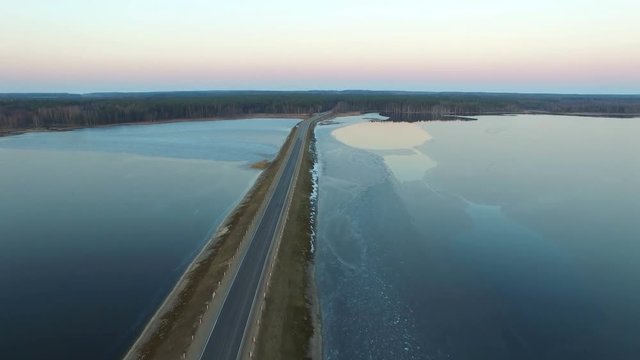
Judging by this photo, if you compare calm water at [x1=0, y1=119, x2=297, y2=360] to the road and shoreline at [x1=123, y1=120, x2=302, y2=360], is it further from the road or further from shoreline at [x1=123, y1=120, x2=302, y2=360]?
the road

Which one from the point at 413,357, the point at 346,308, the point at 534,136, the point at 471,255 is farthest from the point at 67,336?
the point at 534,136

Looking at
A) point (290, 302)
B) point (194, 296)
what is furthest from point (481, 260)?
point (194, 296)

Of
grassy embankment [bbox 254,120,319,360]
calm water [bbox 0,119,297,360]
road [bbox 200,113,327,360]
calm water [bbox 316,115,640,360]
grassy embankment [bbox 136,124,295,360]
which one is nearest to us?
road [bbox 200,113,327,360]

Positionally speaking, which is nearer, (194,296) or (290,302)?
(290,302)

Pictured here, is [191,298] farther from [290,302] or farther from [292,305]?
[292,305]

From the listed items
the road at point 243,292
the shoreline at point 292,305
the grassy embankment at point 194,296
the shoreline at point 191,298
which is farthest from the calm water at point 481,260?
the grassy embankment at point 194,296

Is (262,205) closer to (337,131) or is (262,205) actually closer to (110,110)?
(337,131)

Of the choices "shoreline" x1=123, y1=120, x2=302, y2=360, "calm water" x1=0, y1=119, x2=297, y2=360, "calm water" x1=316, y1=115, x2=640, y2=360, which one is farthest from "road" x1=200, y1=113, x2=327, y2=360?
"calm water" x1=0, y1=119, x2=297, y2=360
